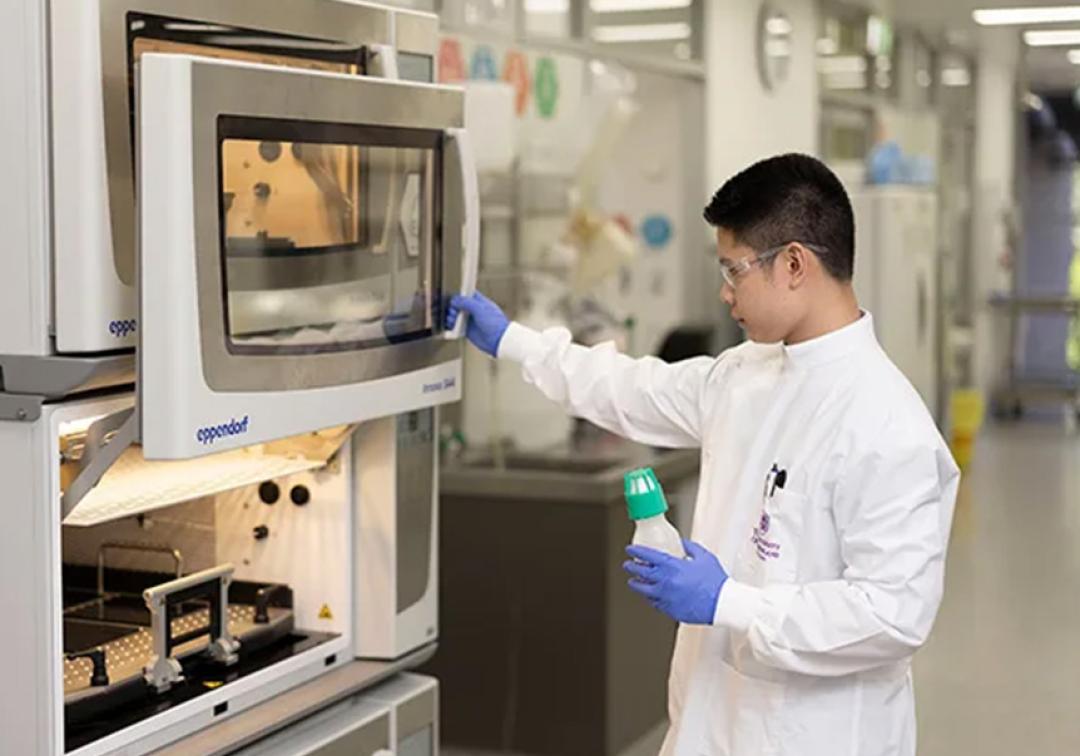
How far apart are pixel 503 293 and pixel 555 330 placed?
2.20m

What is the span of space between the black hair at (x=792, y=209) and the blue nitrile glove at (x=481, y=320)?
37cm

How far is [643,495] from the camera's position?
2.05m

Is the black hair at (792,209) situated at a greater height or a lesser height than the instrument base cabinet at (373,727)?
greater

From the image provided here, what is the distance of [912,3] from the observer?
9.36 meters

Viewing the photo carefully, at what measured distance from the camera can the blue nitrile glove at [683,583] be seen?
2008 mm

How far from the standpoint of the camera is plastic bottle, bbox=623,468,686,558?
6.74 feet

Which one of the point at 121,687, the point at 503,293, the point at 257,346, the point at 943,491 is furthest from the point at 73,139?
the point at 503,293

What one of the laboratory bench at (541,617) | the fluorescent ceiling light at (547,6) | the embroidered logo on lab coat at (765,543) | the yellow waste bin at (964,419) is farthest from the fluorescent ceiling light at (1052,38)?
the embroidered logo on lab coat at (765,543)

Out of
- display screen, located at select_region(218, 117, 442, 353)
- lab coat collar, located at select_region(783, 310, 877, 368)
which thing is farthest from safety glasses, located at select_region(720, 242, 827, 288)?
display screen, located at select_region(218, 117, 442, 353)

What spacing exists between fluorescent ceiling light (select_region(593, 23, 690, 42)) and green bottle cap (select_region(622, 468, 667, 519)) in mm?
4184

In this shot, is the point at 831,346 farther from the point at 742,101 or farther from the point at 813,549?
the point at 742,101

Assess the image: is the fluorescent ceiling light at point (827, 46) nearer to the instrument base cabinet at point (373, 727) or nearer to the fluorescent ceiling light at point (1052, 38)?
the fluorescent ceiling light at point (1052, 38)

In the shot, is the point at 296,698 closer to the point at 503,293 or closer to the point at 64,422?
the point at 64,422

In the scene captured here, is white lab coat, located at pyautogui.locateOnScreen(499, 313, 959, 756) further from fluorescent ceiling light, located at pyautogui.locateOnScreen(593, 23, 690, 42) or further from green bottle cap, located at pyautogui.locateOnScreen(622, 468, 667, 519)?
fluorescent ceiling light, located at pyautogui.locateOnScreen(593, 23, 690, 42)
